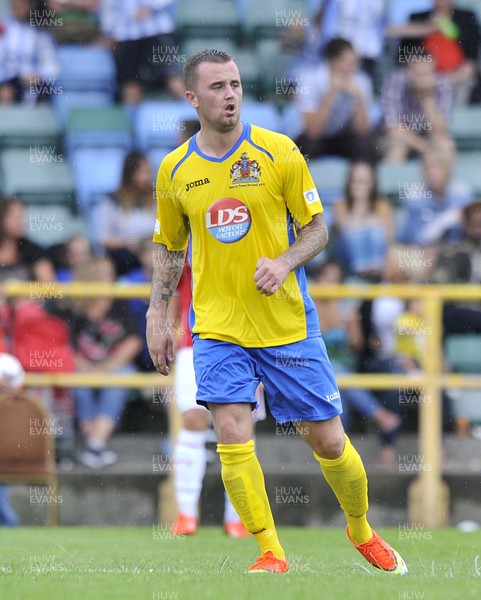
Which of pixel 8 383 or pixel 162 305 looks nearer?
pixel 162 305

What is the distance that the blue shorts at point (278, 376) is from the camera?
5.74m

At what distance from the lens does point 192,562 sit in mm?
6539

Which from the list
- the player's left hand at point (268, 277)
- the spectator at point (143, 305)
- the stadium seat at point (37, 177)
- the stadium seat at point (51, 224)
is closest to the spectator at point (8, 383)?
the spectator at point (143, 305)

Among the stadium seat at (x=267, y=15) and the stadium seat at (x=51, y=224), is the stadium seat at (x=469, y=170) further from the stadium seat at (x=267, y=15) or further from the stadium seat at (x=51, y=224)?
the stadium seat at (x=51, y=224)

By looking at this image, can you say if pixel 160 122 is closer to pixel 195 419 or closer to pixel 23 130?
pixel 23 130

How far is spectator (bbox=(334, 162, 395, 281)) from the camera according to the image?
37.4 feet

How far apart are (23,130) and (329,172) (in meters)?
3.32

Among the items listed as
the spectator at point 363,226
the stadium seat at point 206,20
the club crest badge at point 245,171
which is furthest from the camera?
the stadium seat at point 206,20

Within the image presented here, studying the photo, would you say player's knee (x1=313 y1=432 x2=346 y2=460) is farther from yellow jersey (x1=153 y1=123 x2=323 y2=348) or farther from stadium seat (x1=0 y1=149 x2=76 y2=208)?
stadium seat (x1=0 y1=149 x2=76 y2=208)

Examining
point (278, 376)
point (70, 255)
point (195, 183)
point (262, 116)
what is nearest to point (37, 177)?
point (70, 255)

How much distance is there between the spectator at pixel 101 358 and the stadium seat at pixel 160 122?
2.68m

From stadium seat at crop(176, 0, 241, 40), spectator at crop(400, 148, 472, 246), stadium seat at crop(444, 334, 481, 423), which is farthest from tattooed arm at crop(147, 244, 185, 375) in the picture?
stadium seat at crop(176, 0, 241, 40)

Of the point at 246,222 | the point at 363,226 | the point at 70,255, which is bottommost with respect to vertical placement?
the point at 70,255

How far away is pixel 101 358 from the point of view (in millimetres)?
10664
